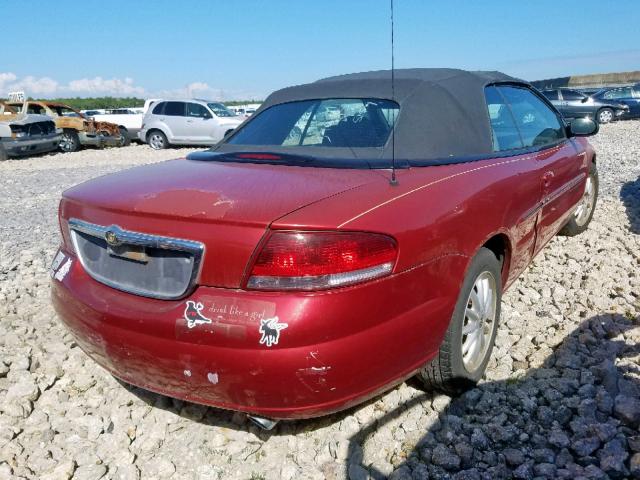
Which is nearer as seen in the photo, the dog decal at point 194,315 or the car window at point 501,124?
the dog decal at point 194,315

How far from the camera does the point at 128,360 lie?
2002 millimetres

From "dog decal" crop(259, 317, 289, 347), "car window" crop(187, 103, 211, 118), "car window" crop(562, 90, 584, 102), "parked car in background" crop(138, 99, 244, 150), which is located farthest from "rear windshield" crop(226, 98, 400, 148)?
"car window" crop(562, 90, 584, 102)

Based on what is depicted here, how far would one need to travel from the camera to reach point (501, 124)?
3172mm

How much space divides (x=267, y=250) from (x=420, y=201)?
0.65 metres

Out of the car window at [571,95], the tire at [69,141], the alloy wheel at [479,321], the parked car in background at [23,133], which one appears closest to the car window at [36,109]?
the tire at [69,141]

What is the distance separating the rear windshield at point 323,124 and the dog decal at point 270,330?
1208 mm

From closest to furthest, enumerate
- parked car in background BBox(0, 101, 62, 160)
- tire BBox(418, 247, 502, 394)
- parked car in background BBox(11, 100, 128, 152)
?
tire BBox(418, 247, 502, 394) → parked car in background BBox(0, 101, 62, 160) → parked car in background BBox(11, 100, 128, 152)

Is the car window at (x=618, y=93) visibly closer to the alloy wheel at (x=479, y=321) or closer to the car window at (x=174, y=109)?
the car window at (x=174, y=109)

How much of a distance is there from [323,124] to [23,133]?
14746mm

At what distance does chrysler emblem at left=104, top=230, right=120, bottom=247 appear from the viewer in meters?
2.00

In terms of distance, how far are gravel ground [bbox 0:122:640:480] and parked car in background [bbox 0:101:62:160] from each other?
13.1 metres

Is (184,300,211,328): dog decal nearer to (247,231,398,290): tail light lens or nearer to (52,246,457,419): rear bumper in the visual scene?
(52,246,457,419): rear bumper

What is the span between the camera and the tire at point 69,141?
1750 cm

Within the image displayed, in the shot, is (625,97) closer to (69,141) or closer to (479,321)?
(69,141)
